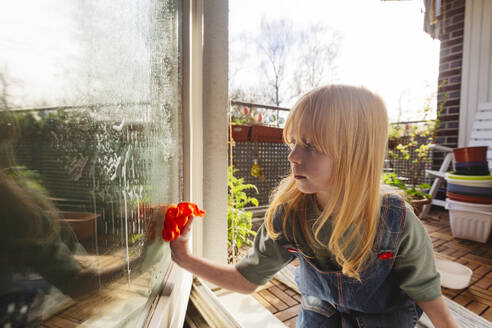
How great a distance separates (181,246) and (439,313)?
2.28 feet

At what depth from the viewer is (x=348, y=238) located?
2.31ft

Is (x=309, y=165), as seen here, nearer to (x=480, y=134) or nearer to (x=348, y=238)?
(x=348, y=238)

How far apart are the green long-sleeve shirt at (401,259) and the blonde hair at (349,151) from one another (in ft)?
0.25

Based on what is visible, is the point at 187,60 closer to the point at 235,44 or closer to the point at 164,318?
the point at 164,318

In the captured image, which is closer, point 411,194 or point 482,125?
point 411,194

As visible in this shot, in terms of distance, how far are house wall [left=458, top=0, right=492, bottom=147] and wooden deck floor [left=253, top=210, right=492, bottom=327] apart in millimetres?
1490

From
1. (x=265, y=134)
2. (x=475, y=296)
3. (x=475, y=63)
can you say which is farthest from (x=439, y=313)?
(x=475, y=63)

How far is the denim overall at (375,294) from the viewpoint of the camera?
27.3 inches

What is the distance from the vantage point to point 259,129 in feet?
8.85

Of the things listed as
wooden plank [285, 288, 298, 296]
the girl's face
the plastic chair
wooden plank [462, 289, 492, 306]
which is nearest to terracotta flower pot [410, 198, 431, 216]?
the plastic chair

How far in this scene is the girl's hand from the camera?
692mm

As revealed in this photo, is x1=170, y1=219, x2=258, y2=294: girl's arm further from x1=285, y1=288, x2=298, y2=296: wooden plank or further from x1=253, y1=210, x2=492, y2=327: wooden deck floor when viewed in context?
x1=285, y1=288, x2=298, y2=296: wooden plank

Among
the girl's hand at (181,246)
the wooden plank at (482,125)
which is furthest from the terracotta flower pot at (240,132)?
the wooden plank at (482,125)

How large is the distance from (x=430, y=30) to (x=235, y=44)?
258 cm
